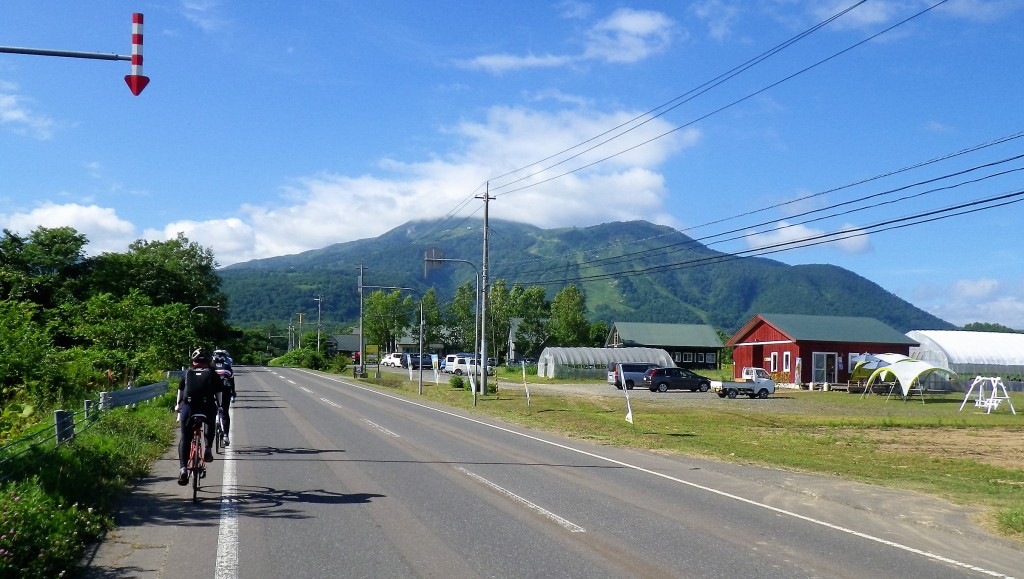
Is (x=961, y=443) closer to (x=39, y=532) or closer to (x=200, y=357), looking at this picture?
(x=200, y=357)

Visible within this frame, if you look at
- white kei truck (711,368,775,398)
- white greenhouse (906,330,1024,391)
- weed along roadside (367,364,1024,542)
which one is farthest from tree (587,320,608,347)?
weed along roadside (367,364,1024,542)

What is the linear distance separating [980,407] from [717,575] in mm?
38779

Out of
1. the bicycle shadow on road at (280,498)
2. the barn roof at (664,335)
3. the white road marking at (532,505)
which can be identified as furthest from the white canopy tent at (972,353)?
the bicycle shadow on road at (280,498)

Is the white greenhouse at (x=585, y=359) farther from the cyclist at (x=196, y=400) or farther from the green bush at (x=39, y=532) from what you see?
the green bush at (x=39, y=532)

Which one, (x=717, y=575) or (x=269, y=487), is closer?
(x=717, y=575)

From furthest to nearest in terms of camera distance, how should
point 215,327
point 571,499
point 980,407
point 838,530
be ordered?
1. point 215,327
2. point 980,407
3. point 571,499
4. point 838,530

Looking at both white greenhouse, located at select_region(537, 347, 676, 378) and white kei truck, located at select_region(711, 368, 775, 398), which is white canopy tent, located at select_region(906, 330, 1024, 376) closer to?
white kei truck, located at select_region(711, 368, 775, 398)

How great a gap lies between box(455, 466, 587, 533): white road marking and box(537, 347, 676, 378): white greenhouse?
194 ft

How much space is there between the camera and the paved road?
7.33 metres

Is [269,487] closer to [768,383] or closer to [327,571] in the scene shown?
[327,571]

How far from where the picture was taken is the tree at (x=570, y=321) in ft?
359

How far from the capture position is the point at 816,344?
204 feet

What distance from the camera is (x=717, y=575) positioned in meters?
7.06

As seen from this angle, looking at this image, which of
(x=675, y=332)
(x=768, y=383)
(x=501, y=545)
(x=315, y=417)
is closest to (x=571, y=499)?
(x=501, y=545)
